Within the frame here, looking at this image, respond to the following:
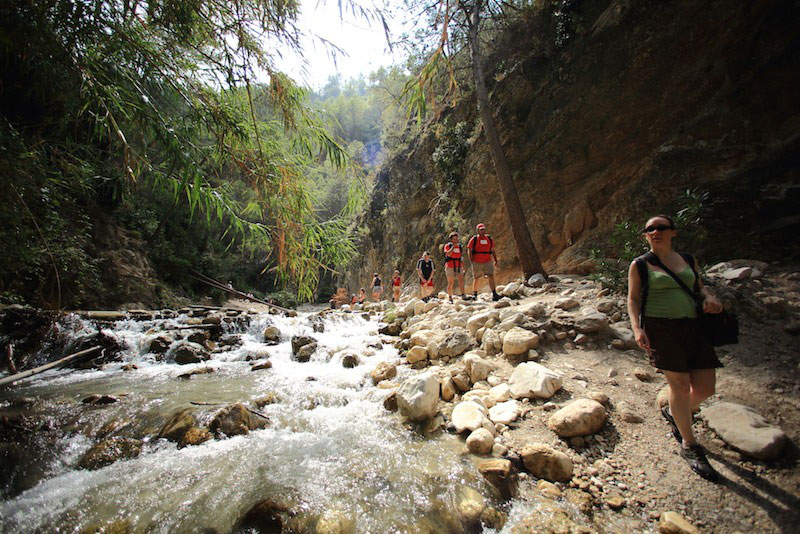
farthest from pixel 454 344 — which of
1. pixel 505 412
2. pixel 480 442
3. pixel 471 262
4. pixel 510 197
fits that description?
pixel 510 197

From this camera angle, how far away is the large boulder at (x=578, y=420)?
2314mm

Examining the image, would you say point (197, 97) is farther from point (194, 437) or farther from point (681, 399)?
point (681, 399)

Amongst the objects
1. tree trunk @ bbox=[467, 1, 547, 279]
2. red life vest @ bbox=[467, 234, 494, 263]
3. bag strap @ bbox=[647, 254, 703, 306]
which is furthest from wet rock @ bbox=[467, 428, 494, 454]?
tree trunk @ bbox=[467, 1, 547, 279]

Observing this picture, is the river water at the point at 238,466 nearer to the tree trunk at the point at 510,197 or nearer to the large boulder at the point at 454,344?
the large boulder at the point at 454,344

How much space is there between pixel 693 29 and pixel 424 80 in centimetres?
983

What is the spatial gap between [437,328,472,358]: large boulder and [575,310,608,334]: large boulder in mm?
1438

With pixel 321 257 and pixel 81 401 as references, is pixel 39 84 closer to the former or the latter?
pixel 321 257

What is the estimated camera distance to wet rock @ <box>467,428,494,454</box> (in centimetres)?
237

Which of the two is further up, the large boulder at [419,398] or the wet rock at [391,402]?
the large boulder at [419,398]

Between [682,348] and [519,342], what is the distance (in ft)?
5.49

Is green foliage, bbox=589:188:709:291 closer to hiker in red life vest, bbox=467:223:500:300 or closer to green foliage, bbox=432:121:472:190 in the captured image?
hiker in red life vest, bbox=467:223:500:300

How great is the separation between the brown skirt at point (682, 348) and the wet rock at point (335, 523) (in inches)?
91.2

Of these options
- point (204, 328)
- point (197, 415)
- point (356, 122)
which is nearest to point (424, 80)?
point (197, 415)

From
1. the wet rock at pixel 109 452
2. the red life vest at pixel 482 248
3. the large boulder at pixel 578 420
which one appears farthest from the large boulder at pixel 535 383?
the red life vest at pixel 482 248
